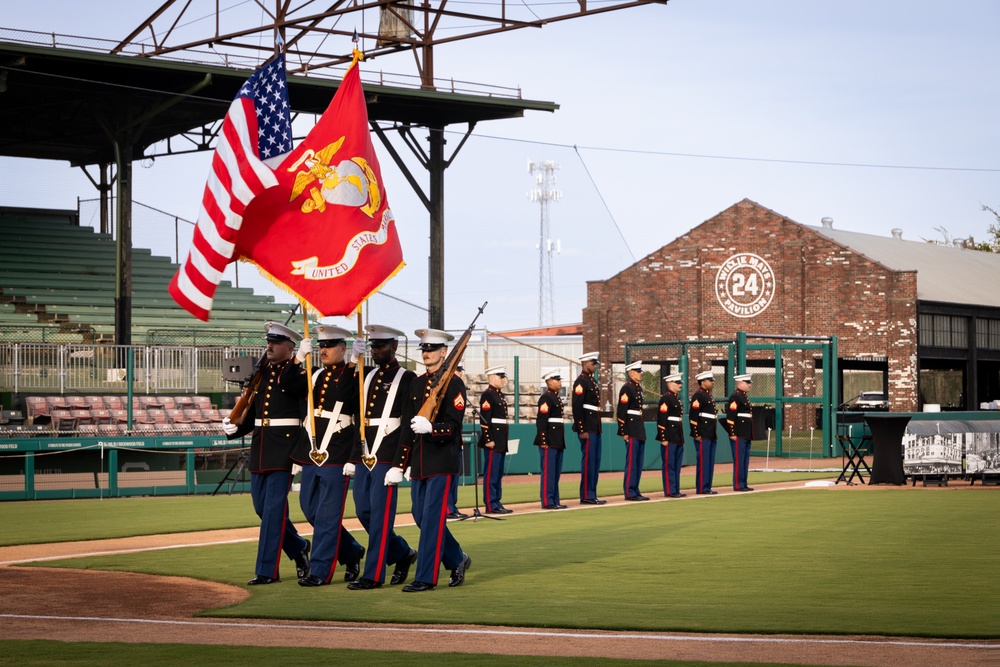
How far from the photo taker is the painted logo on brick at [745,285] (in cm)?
4300

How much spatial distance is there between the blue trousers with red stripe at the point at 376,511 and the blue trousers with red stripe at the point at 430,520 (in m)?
0.22

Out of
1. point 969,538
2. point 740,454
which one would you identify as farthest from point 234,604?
point 740,454

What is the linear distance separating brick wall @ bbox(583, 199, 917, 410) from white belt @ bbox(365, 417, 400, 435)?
3148 cm

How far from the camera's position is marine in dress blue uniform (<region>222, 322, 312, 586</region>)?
10.6 m

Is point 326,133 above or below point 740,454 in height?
above

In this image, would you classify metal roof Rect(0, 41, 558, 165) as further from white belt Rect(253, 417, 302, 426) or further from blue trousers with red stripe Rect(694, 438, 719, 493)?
white belt Rect(253, 417, 302, 426)

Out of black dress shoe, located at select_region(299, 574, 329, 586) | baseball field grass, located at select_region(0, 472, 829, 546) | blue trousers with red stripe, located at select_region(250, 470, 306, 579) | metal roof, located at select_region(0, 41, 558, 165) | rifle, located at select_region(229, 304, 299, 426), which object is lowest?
baseball field grass, located at select_region(0, 472, 829, 546)

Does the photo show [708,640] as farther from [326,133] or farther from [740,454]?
[740,454]

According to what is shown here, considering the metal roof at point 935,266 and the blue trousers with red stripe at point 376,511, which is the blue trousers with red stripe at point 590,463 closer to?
the blue trousers with red stripe at point 376,511

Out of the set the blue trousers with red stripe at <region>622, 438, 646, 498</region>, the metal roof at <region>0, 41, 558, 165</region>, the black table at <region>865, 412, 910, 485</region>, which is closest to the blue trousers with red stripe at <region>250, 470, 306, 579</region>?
the blue trousers with red stripe at <region>622, 438, 646, 498</region>

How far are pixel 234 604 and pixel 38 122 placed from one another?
29.1 m

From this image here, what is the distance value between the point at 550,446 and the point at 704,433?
3.50 m

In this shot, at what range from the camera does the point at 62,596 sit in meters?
10.2

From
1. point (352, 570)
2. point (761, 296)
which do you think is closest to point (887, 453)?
point (352, 570)
